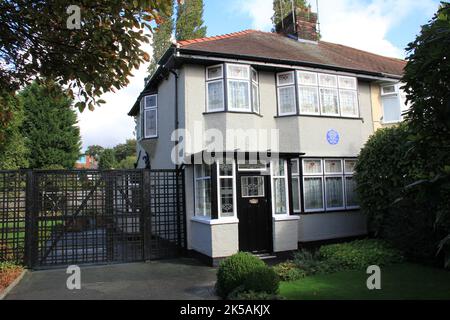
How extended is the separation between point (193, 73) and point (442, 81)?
8.52 m

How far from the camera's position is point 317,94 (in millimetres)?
13773

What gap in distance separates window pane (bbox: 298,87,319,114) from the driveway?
654cm

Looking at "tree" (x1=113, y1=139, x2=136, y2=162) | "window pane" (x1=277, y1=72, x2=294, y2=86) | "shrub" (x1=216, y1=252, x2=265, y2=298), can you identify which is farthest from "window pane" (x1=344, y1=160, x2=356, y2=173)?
"tree" (x1=113, y1=139, x2=136, y2=162)

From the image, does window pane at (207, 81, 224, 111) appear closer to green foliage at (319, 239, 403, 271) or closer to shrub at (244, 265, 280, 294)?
green foliage at (319, 239, 403, 271)

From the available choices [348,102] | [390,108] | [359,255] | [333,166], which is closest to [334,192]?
[333,166]

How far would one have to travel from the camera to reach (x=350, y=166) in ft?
47.3

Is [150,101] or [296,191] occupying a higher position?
[150,101]

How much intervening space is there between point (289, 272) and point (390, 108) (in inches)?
378

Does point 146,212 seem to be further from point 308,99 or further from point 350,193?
point 350,193

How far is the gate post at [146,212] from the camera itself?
11.6 metres

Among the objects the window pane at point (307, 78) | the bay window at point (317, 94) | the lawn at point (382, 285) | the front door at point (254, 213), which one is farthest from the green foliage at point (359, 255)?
the window pane at point (307, 78)
